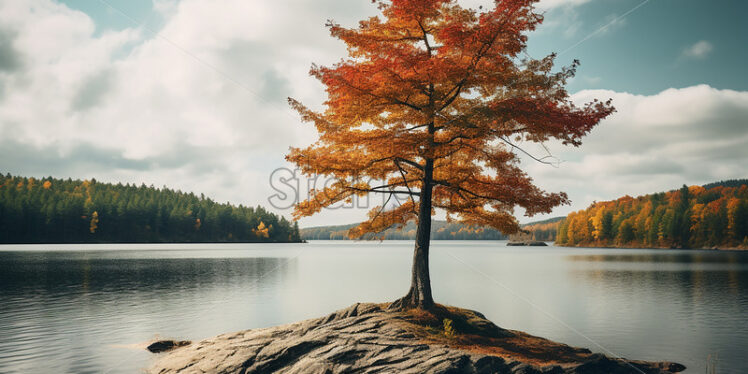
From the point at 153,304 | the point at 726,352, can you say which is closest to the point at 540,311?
the point at 726,352

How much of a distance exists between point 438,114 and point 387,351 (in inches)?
320

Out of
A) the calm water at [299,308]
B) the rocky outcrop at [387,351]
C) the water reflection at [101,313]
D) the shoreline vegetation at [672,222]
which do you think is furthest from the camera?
the shoreline vegetation at [672,222]

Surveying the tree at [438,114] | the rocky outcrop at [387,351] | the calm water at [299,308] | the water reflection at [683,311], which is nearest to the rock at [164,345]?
the calm water at [299,308]

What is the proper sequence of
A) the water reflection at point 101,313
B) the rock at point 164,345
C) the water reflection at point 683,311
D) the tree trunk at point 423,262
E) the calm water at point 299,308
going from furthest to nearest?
1. the water reflection at point 683,311
2. the calm water at point 299,308
3. the rock at point 164,345
4. the water reflection at point 101,313
5. the tree trunk at point 423,262

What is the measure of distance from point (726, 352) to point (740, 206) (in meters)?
123

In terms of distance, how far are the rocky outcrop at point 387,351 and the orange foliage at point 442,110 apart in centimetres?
382

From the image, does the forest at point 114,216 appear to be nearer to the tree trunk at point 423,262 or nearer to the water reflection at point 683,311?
the water reflection at point 683,311

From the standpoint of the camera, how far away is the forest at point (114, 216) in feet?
420

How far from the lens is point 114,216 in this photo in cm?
14112

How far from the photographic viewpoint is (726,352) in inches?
741

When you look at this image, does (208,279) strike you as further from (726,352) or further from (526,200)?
(726,352)

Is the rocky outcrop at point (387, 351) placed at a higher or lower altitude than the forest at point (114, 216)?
lower

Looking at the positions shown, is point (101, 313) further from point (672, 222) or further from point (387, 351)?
point (672, 222)

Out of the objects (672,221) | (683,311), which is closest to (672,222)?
(672,221)
